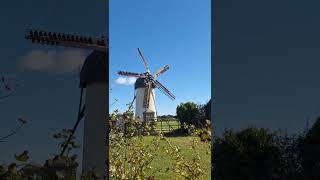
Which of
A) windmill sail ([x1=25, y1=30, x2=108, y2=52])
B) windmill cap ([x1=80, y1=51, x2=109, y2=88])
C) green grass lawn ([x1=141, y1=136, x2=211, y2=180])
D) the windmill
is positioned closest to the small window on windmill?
the windmill

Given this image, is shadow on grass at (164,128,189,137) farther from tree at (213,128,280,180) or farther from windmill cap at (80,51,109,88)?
windmill cap at (80,51,109,88)

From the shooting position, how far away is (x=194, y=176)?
3219mm

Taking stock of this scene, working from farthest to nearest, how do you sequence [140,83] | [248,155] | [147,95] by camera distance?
1. [140,83]
2. [147,95]
3. [248,155]

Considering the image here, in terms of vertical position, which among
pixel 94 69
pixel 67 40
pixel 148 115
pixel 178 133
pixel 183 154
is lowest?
pixel 183 154

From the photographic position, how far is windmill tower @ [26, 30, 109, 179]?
3.26 metres

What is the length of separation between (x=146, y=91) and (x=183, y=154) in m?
0.53

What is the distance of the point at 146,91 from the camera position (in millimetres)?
3227

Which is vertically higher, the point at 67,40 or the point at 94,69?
the point at 67,40

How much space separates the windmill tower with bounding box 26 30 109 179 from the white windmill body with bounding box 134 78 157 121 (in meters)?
0.25

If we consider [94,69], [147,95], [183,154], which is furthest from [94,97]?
[183,154]

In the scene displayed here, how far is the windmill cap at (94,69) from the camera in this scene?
3.32 metres

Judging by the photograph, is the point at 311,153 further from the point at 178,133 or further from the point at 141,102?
the point at 141,102

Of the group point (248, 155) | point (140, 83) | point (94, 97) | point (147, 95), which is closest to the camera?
point (248, 155)

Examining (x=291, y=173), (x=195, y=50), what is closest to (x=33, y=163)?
(x=195, y=50)
